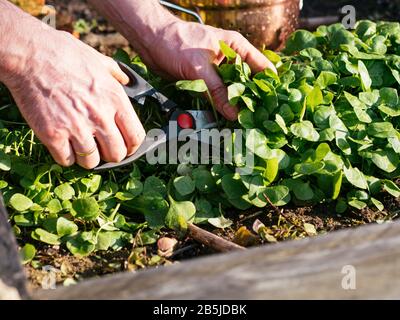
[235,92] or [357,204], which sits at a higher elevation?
[235,92]

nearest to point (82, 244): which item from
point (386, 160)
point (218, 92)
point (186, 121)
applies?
point (186, 121)

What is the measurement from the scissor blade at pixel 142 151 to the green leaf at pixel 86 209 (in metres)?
0.10

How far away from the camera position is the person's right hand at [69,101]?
161 cm

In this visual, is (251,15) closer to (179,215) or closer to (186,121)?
(186,121)

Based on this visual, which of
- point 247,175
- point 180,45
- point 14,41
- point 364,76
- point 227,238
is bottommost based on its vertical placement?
point 227,238

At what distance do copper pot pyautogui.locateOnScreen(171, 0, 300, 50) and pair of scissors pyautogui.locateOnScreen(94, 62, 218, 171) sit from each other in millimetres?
682

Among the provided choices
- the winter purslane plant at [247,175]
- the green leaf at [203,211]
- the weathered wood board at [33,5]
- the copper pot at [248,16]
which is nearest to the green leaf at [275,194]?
the winter purslane plant at [247,175]

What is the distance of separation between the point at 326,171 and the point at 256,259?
0.74 metres

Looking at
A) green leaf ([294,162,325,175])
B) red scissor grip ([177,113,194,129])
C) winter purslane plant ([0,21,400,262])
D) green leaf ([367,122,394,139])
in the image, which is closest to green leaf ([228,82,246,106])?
winter purslane plant ([0,21,400,262])

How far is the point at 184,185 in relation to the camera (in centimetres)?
170

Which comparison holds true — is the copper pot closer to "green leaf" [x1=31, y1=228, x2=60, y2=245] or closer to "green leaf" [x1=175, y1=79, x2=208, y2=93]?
"green leaf" [x1=175, y1=79, x2=208, y2=93]

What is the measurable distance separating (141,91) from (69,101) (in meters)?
0.21
